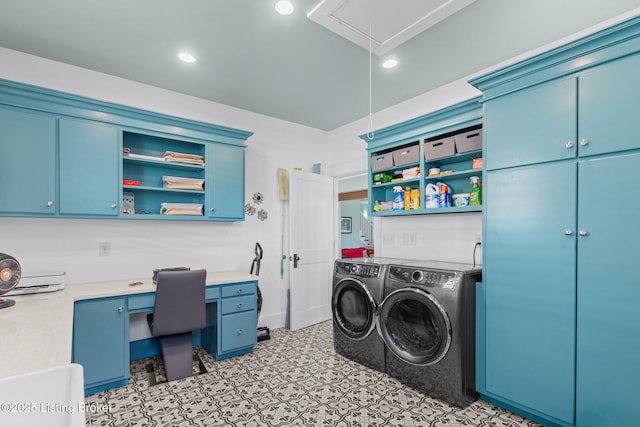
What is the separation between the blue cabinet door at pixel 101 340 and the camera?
7.77 ft

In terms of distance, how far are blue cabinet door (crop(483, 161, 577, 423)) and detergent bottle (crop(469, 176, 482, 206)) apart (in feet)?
1.26

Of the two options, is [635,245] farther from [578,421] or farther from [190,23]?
[190,23]

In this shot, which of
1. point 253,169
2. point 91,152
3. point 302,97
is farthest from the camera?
point 253,169

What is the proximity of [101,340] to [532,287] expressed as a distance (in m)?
3.10

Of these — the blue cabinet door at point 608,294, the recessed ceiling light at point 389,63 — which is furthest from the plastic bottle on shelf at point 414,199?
the blue cabinet door at point 608,294

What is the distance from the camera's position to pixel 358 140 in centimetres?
415

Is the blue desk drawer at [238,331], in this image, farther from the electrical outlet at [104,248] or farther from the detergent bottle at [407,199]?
the detergent bottle at [407,199]

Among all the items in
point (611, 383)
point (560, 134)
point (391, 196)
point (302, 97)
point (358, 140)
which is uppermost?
point (302, 97)

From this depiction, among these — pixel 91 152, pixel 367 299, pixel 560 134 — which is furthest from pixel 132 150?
pixel 560 134

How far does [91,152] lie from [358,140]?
9.38ft

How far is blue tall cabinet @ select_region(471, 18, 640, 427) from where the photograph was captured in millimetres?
1711

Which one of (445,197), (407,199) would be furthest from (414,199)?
(445,197)

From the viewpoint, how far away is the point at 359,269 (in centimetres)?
293

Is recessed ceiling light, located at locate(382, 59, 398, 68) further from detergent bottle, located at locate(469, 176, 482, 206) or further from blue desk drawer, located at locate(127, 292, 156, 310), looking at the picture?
blue desk drawer, located at locate(127, 292, 156, 310)
